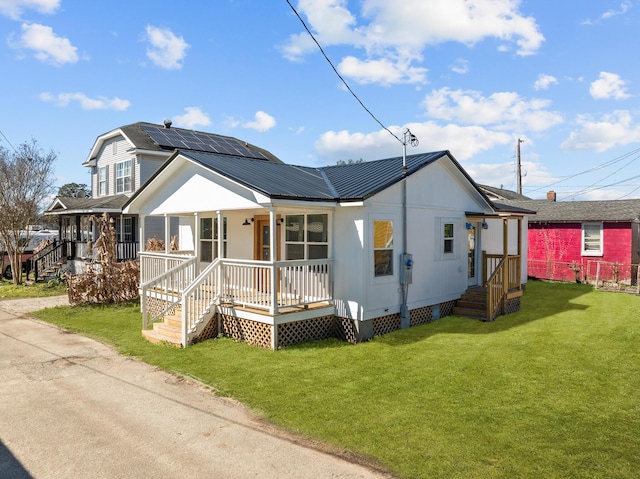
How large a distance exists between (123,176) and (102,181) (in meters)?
2.64

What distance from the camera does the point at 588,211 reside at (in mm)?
21828

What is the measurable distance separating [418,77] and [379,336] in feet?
27.5

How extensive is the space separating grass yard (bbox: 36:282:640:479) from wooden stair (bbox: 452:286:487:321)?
73 cm

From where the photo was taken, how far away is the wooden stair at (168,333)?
10.2 metres

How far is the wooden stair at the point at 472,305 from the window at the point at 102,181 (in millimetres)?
20925

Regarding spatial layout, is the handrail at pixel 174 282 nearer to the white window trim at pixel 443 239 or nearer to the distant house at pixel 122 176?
the white window trim at pixel 443 239

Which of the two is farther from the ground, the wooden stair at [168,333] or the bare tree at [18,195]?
the bare tree at [18,195]

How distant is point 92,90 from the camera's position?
16609 mm

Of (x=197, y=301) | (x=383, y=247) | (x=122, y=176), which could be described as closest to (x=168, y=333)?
(x=197, y=301)

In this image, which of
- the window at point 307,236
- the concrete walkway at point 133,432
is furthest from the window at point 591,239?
the concrete walkway at point 133,432

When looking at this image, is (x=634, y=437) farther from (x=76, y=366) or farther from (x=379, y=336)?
(x=76, y=366)

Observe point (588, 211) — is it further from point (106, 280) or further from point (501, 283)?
point (106, 280)

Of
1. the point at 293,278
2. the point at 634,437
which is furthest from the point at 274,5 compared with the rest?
the point at 634,437

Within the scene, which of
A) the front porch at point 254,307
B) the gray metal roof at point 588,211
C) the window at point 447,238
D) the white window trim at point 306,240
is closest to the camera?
the front porch at point 254,307
